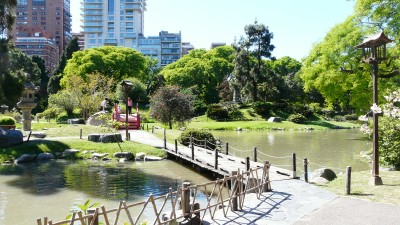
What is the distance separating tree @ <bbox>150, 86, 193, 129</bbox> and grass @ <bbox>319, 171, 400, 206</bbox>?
22206mm

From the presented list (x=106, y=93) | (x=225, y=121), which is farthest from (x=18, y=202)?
(x=225, y=121)

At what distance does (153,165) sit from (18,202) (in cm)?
820

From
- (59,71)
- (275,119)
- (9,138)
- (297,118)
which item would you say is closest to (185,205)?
(9,138)

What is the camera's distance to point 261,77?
198 ft

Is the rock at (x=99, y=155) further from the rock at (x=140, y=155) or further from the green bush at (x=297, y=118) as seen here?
the green bush at (x=297, y=118)

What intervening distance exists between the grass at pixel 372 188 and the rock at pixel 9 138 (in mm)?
17983

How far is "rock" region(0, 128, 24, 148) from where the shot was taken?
898 inches

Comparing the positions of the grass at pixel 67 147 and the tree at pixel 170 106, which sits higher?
the tree at pixel 170 106

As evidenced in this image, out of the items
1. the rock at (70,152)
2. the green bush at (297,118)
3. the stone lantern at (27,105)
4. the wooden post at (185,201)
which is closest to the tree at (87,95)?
the stone lantern at (27,105)

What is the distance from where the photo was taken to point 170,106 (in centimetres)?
3575

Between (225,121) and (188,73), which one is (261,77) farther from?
(188,73)

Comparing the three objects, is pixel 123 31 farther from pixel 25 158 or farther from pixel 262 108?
pixel 25 158

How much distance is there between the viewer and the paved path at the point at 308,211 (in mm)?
8750

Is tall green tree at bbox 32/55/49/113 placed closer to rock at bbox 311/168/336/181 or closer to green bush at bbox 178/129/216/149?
green bush at bbox 178/129/216/149
